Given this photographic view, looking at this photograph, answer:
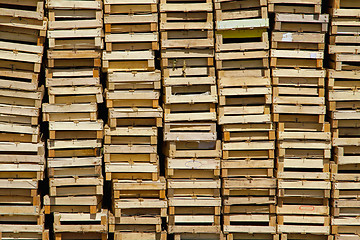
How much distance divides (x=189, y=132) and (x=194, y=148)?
333 millimetres

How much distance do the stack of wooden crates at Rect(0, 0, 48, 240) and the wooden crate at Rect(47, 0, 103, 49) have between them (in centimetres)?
19

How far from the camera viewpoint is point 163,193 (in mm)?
9188

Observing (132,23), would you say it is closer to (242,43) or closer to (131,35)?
(131,35)

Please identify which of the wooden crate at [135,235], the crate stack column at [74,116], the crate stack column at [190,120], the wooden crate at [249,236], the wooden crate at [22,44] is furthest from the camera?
the wooden crate at [249,236]

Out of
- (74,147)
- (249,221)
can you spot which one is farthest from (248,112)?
(74,147)

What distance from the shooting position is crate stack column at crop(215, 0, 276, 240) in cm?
911

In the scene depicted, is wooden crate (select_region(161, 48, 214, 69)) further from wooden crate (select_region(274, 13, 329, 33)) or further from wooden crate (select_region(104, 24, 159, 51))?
wooden crate (select_region(274, 13, 329, 33))

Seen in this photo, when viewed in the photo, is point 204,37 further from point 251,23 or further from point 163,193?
point 163,193

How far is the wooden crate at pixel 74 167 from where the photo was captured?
9047 millimetres

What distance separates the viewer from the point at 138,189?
30.1 ft

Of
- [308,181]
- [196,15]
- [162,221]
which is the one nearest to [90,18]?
[196,15]

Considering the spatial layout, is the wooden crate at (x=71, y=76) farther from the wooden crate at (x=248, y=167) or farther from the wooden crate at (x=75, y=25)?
the wooden crate at (x=248, y=167)

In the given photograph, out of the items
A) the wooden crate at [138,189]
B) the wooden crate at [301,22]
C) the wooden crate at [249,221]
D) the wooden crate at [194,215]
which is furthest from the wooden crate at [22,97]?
the wooden crate at [301,22]

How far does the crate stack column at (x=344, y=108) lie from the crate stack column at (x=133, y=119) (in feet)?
10.1
